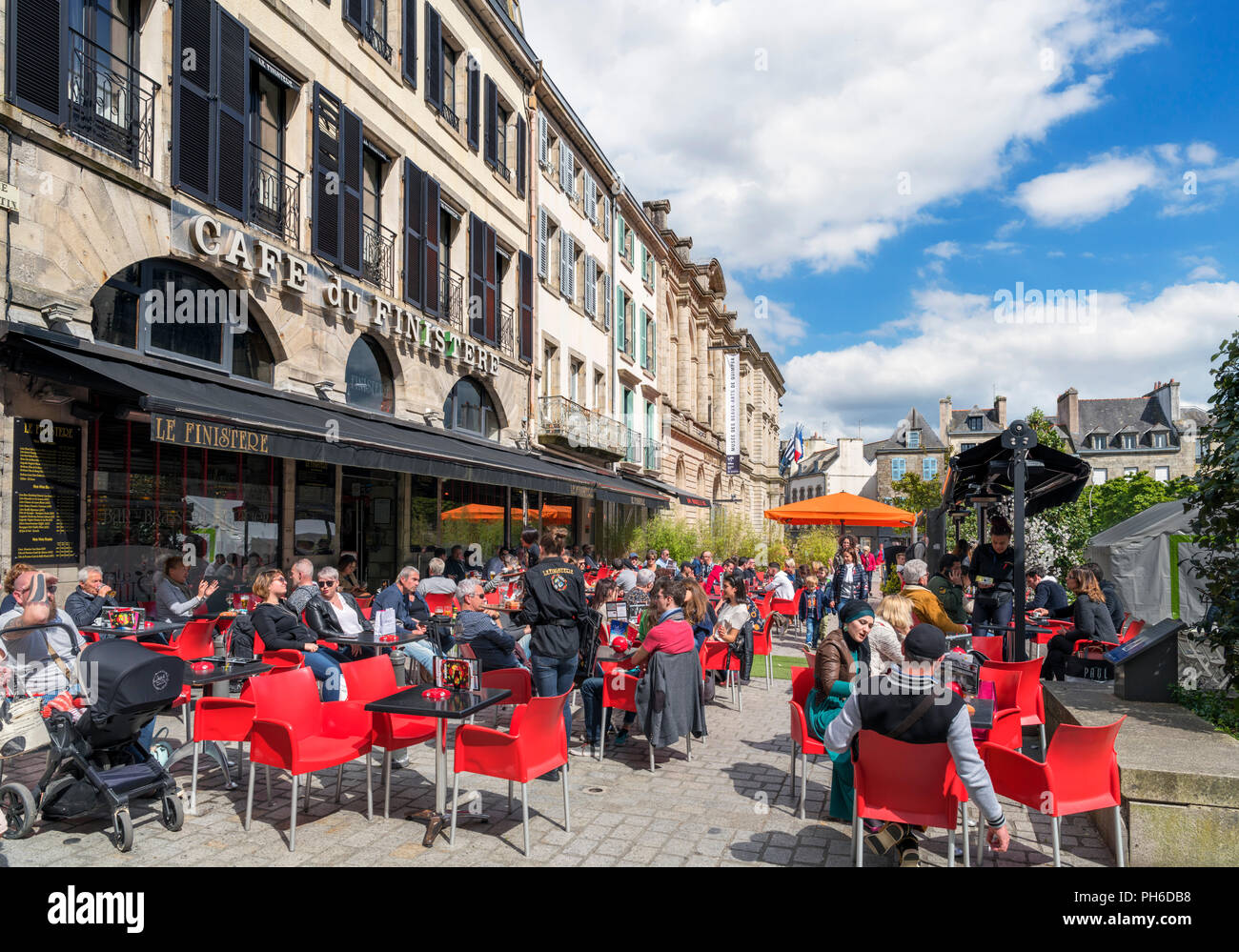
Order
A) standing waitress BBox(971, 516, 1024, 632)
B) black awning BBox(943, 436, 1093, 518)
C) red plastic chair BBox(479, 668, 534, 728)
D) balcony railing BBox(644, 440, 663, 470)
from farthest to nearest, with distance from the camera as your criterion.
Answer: balcony railing BBox(644, 440, 663, 470) < standing waitress BBox(971, 516, 1024, 632) < black awning BBox(943, 436, 1093, 518) < red plastic chair BBox(479, 668, 534, 728)

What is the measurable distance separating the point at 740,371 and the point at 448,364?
116 feet

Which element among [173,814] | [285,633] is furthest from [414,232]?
[173,814]

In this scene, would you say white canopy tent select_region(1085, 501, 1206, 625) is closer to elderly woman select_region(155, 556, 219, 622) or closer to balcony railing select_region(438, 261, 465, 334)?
balcony railing select_region(438, 261, 465, 334)

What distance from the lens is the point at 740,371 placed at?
1944 inches

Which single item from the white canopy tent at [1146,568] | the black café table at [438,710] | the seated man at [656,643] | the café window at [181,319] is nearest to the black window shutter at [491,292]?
the café window at [181,319]

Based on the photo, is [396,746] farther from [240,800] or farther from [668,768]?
[668,768]

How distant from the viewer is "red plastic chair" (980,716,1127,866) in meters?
3.97

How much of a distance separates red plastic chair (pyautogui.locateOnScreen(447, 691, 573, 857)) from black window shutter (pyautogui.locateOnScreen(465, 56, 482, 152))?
15607 millimetres

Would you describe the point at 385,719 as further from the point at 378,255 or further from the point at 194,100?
the point at 378,255

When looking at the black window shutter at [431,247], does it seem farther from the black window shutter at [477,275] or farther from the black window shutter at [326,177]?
the black window shutter at [326,177]

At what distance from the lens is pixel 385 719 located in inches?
195

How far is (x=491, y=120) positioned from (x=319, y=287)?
8328 millimetres

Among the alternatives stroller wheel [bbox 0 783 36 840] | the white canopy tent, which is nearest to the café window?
stroller wheel [bbox 0 783 36 840]
